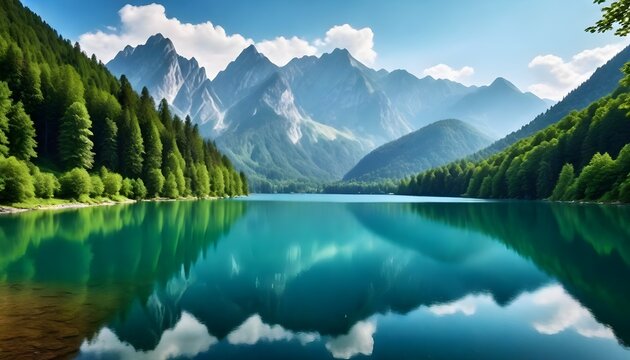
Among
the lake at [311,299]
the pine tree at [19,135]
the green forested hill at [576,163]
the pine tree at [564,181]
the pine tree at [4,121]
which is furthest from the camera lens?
the pine tree at [564,181]

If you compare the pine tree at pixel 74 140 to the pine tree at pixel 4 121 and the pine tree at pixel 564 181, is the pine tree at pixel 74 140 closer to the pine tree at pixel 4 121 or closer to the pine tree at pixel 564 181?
the pine tree at pixel 4 121

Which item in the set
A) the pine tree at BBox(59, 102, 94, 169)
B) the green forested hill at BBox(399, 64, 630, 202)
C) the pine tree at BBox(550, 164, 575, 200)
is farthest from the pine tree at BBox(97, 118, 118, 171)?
the pine tree at BBox(550, 164, 575, 200)

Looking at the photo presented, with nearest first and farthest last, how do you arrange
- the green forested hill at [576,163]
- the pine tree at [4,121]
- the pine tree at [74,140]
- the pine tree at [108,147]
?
1. the pine tree at [4,121]
2. the pine tree at [74,140]
3. the green forested hill at [576,163]
4. the pine tree at [108,147]

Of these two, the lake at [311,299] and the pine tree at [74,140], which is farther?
the pine tree at [74,140]

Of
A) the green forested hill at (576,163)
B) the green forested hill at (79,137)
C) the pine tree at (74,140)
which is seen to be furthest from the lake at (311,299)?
the green forested hill at (576,163)

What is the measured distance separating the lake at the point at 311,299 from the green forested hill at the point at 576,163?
233 feet

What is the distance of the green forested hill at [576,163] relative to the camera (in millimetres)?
95625

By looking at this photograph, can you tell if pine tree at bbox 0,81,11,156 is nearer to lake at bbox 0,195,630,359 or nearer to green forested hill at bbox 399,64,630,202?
lake at bbox 0,195,630,359

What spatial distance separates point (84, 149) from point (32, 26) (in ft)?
373

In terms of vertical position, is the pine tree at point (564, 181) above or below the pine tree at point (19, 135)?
below

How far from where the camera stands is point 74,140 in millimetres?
93312

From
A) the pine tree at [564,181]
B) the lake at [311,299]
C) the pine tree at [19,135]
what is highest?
the pine tree at [19,135]

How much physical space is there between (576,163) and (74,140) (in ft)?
447

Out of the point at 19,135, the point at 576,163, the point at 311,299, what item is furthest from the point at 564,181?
the point at 19,135
